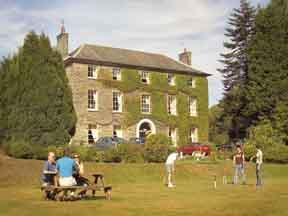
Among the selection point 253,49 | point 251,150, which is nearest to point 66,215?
point 251,150

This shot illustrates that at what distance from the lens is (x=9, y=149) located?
34.3 meters

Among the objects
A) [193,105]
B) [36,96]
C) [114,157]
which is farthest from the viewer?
[193,105]

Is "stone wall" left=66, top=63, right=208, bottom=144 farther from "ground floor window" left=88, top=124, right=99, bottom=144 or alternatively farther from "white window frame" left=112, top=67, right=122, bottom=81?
"white window frame" left=112, top=67, right=122, bottom=81

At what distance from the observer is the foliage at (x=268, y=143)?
41.1m

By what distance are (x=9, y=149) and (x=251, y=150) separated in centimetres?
1976

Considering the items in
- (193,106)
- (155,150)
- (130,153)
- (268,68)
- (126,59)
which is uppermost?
(126,59)

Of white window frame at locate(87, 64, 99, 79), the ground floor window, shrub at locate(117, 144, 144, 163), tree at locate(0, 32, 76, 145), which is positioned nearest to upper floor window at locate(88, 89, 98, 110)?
white window frame at locate(87, 64, 99, 79)

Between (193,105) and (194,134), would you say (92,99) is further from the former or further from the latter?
(194,134)

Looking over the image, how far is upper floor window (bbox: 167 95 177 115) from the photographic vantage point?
179 ft

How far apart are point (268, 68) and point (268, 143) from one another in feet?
30.1

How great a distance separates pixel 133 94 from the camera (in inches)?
2050

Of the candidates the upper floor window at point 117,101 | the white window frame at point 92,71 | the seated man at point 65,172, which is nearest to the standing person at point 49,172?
the seated man at point 65,172

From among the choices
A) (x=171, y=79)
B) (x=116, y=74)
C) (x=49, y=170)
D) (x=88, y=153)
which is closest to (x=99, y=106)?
(x=116, y=74)

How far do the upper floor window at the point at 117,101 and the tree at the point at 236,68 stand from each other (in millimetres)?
12084
